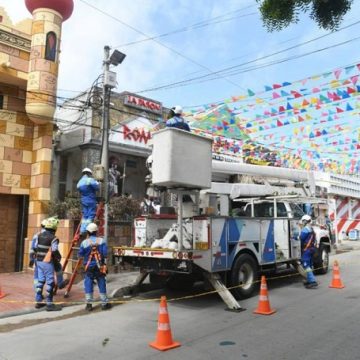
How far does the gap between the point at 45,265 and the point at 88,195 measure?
7.21 feet

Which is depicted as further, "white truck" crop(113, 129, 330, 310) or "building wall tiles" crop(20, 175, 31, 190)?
"building wall tiles" crop(20, 175, 31, 190)

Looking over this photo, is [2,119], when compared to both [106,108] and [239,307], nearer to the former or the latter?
[106,108]

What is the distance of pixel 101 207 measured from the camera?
10.8 meters

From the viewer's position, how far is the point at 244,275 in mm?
9688

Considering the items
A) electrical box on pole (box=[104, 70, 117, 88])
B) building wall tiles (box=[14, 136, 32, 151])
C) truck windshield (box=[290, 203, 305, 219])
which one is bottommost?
truck windshield (box=[290, 203, 305, 219])

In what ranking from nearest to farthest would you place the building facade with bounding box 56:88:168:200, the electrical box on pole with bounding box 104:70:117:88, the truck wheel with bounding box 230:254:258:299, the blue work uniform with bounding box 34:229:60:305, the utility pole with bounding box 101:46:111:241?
the blue work uniform with bounding box 34:229:60:305 → the truck wheel with bounding box 230:254:258:299 → the utility pole with bounding box 101:46:111:241 → the electrical box on pole with bounding box 104:70:117:88 → the building facade with bounding box 56:88:168:200

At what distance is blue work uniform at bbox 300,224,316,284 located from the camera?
1066cm

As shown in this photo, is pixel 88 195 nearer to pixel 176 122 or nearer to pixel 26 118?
pixel 176 122

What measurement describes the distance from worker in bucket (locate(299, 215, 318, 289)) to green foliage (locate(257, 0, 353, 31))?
7918mm

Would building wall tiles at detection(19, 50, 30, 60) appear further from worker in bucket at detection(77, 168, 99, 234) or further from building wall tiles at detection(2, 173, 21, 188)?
worker in bucket at detection(77, 168, 99, 234)

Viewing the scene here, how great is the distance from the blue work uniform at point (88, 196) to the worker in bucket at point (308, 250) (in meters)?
5.39

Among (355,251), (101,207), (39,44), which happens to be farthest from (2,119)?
(355,251)

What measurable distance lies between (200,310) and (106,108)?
6.02 m

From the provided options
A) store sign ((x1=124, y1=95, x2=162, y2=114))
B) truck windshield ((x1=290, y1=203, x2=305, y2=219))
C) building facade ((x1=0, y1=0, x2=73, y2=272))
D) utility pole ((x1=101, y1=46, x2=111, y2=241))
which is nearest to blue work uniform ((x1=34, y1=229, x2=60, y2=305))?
utility pole ((x1=101, y1=46, x2=111, y2=241))
